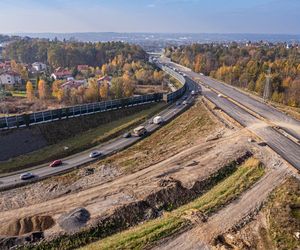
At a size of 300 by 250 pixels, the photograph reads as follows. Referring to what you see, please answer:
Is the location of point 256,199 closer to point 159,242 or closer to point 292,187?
point 292,187

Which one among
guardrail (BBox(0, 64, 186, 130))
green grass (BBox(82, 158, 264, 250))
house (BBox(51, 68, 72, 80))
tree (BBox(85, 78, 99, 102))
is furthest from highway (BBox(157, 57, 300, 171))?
house (BBox(51, 68, 72, 80))

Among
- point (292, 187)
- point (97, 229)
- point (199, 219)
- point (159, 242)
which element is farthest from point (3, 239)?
point (292, 187)

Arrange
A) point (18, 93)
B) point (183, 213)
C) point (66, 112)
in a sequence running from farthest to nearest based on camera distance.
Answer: point (18, 93), point (66, 112), point (183, 213)

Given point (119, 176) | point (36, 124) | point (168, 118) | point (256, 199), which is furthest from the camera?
point (168, 118)

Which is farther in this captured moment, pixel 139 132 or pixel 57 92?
pixel 57 92

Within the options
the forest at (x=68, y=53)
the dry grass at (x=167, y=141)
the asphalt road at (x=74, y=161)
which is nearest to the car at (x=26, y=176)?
the asphalt road at (x=74, y=161)

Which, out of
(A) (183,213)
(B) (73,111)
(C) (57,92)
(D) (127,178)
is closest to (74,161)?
(D) (127,178)

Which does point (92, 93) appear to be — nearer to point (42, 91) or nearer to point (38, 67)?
point (42, 91)
